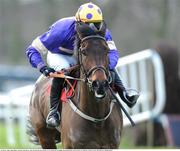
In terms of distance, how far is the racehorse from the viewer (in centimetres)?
678

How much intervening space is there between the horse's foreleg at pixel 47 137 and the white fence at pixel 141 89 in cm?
638

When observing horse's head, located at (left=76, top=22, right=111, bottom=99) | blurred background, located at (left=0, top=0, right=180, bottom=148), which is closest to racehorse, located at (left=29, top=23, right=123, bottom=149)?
horse's head, located at (left=76, top=22, right=111, bottom=99)

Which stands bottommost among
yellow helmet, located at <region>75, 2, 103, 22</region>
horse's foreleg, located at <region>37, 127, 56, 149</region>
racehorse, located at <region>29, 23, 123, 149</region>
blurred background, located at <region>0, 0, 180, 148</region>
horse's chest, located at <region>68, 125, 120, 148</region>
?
blurred background, located at <region>0, 0, 180, 148</region>

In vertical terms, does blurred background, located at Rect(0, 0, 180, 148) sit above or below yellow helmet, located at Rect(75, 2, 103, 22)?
below

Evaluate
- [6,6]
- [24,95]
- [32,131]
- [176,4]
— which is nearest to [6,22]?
[6,6]

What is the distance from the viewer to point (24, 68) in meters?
33.5

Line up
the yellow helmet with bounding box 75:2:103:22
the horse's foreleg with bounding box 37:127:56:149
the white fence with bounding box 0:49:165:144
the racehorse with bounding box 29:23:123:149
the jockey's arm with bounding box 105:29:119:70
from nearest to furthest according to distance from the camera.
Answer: the racehorse with bounding box 29:23:123:149
the yellow helmet with bounding box 75:2:103:22
the jockey's arm with bounding box 105:29:119:70
the horse's foreleg with bounding box 37:127:56:149
the white fence with bounding box 0:49:165:144

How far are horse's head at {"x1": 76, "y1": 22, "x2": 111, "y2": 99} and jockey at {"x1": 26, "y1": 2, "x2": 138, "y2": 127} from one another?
0.80 ft

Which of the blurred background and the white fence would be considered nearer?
the white fence

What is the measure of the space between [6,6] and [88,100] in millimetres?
26293

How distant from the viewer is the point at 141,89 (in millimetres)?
15617

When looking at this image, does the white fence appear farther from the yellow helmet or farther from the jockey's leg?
the yellow helmet

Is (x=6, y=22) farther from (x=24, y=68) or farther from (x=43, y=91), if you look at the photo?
(x=43, y=91)

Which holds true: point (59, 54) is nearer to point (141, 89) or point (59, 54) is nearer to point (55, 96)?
point (55, 96)
